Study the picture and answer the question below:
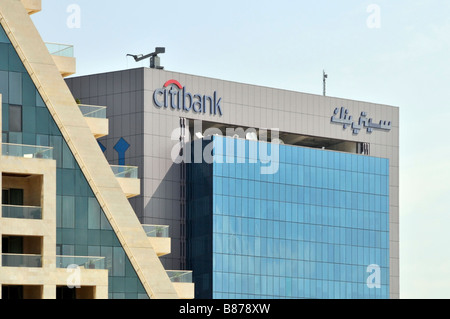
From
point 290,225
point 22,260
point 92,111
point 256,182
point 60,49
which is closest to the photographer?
point 22,260

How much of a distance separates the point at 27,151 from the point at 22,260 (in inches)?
265

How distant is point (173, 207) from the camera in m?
138

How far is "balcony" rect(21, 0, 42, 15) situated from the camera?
80.2 meters

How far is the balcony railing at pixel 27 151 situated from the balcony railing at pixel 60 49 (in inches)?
266

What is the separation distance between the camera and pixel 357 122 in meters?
154

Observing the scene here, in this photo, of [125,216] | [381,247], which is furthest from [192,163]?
[125,216]

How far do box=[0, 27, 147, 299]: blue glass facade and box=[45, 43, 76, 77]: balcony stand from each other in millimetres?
2705

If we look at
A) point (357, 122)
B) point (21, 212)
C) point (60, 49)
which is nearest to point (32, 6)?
point (60, 49)

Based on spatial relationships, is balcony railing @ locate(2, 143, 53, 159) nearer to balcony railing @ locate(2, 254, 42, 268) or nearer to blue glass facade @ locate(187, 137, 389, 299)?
balcony railing @ locate(2, 254, 42, 268)

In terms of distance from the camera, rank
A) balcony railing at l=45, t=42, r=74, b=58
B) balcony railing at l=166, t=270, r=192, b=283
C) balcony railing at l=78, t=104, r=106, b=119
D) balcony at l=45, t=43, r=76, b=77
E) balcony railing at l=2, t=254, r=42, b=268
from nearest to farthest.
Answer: balcony railing at l=2, t=254, r=42, b=268 → balcony at l=45, t=43, r=76, b=77 → balcony railing at l=45, t=42, r=74, b=58 → balcony railing at l=78, t=104, r=106, b=119 → balcony railing at l=166, t=270, r=192, b=283

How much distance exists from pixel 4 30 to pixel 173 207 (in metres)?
61.2

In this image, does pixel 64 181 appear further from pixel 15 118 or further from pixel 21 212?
pixel 15 118

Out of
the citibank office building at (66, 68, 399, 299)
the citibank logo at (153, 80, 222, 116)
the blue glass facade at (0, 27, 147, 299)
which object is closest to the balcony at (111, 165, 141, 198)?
the blue glass facade at (0, 27, 147, 299)
